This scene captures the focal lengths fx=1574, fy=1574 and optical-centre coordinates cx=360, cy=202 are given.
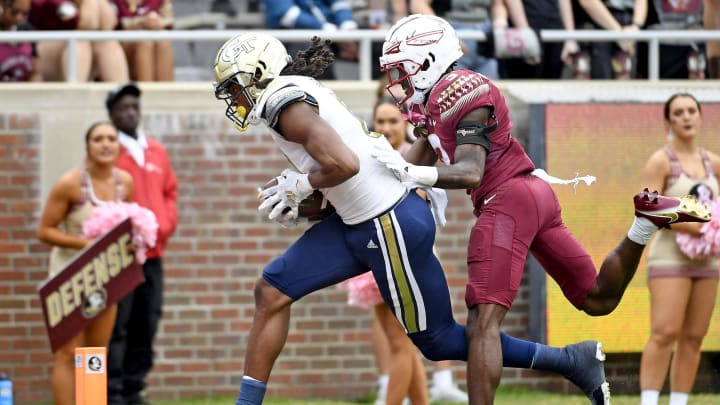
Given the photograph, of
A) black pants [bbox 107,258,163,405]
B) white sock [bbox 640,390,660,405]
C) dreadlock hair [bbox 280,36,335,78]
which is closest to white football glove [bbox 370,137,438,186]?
dreadlock hair [bbox 280,36,335,78]

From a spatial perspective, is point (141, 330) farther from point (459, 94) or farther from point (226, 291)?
point (459, 94)

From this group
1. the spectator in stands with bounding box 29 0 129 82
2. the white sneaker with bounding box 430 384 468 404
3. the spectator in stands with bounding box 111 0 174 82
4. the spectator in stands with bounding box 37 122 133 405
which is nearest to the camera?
the spectator in stands with bounding box 37 122 133 405

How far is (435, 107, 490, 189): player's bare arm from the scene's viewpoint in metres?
6.96

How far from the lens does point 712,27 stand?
12.7 meters

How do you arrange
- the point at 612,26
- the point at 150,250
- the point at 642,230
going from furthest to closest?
the point at 612,26 → the point at 150,250 → the point at 642,230

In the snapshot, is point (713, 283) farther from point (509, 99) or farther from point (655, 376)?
point (509, 99)

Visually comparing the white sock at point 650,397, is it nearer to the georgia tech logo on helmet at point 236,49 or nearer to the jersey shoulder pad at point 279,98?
the jersey shoulder pad at point 279,98

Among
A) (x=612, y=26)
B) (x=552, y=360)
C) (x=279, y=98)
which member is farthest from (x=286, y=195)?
(x=612, y=26)

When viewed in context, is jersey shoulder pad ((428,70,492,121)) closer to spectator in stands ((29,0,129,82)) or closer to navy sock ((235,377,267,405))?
navy sock ((235,377,267,405))

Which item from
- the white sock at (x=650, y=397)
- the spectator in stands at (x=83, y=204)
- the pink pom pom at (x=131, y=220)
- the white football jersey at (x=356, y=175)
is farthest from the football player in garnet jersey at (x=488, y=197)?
the spectator in stands at (x=83, y=204)

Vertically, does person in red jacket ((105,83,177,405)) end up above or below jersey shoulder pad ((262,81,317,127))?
below

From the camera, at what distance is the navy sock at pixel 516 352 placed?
24.4 ft

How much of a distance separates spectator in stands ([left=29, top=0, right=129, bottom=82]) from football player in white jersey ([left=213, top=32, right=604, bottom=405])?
424 centimetres

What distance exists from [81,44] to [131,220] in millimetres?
1925
